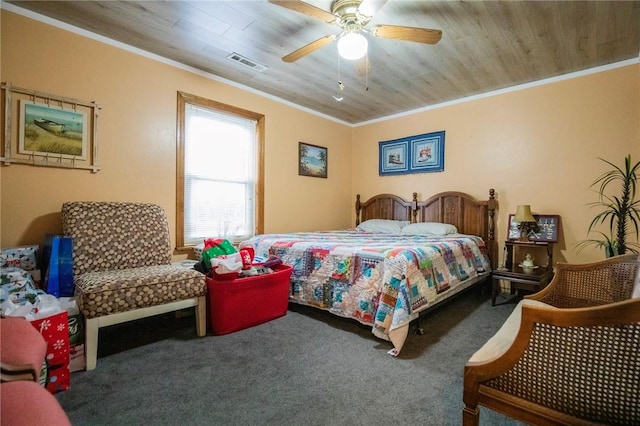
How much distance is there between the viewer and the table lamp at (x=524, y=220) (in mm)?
3229

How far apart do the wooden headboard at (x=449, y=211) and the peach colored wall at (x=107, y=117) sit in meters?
1.82

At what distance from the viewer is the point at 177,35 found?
8.61 feet

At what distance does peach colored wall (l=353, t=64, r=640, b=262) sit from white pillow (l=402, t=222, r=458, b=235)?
0.62 metres

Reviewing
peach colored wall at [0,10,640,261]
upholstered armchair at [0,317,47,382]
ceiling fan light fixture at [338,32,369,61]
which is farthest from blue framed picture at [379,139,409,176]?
upholstered armchair at [0,317,47,382]

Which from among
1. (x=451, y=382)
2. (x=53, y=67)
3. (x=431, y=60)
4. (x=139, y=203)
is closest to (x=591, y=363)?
(x=451, y=382)

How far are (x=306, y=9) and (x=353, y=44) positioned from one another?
39 cm

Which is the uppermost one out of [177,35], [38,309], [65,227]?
[177,35]

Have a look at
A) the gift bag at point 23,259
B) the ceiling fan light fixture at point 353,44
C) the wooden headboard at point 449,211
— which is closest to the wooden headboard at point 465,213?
the wooden headboard at point 449,211

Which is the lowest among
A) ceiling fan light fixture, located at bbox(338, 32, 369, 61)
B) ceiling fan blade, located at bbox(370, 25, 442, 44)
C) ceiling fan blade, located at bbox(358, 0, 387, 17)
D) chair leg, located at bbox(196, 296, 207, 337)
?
chair leg, located at bbox(196, 296, 207, 337)

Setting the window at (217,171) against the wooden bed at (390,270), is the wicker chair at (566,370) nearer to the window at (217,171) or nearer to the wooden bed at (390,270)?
the wooden bed at (390,270)

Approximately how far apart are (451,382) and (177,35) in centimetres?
342

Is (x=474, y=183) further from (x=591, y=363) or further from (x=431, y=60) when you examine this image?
(x=591, y=363)

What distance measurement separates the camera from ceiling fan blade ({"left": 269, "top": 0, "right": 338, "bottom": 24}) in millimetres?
1856

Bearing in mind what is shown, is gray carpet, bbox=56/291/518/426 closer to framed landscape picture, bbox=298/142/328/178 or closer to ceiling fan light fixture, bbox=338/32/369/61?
ceiling fan light fixture, bbox=338/32/369/61
